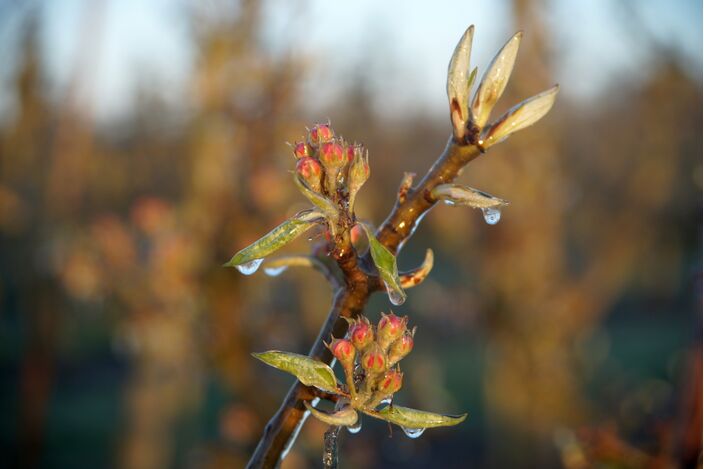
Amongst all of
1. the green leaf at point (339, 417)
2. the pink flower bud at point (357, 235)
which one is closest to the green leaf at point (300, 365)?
the green leaf at point (339, 417)

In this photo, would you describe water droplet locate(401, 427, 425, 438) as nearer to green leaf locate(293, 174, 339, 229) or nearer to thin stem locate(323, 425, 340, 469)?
thin stem locate(323, 425, 340, 469)

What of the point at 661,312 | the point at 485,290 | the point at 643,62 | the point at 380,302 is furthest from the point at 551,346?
the point at 661,312

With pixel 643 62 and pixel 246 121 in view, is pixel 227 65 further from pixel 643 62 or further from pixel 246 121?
pixel 643 62

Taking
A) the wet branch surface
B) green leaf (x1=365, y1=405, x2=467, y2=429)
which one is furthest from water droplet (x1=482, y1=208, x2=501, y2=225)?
green leaf (x1=365, y1=405, x2=467, y2=429)

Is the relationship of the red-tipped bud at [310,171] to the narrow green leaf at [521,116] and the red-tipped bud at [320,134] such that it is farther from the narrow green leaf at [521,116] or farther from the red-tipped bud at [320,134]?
the narrow green leaf at [521,116]

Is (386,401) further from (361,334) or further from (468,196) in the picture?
(468,196)

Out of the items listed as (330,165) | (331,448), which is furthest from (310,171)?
(331,448)
